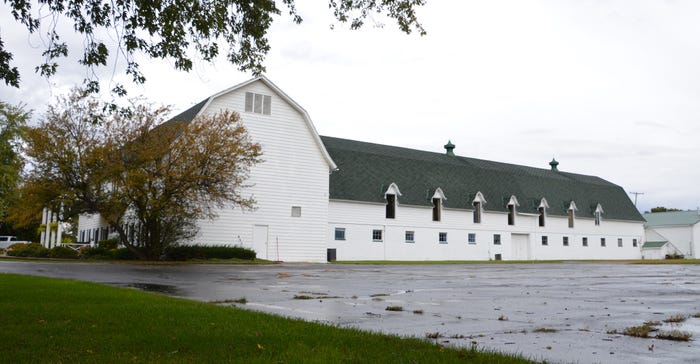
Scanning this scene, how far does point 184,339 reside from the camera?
227 inches

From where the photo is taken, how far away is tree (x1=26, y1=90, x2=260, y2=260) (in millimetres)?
29719

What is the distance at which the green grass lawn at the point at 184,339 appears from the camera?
193 inches

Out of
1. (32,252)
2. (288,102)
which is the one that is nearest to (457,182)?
(288,102)

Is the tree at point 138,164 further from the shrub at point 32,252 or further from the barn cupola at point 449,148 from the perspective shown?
the barn cupola at point 449,148

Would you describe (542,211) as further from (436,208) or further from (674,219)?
(674,219)

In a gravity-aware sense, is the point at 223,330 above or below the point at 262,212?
below

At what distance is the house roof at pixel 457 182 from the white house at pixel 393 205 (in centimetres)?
12

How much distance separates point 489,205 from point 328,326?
157 feet

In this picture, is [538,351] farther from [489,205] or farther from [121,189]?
[489,205]

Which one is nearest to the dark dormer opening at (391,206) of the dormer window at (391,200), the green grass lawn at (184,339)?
the dormer window at (391,200)

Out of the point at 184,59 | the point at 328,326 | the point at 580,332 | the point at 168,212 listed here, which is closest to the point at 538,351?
the point at 580,332

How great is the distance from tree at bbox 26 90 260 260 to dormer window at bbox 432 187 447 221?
2060 centimetres

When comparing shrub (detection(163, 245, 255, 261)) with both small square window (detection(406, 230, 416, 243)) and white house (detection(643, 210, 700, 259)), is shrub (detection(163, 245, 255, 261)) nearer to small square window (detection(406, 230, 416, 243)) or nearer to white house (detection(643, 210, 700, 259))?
small square window (detection(406, 230, 416, 243))

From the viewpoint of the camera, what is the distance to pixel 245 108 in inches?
1467
